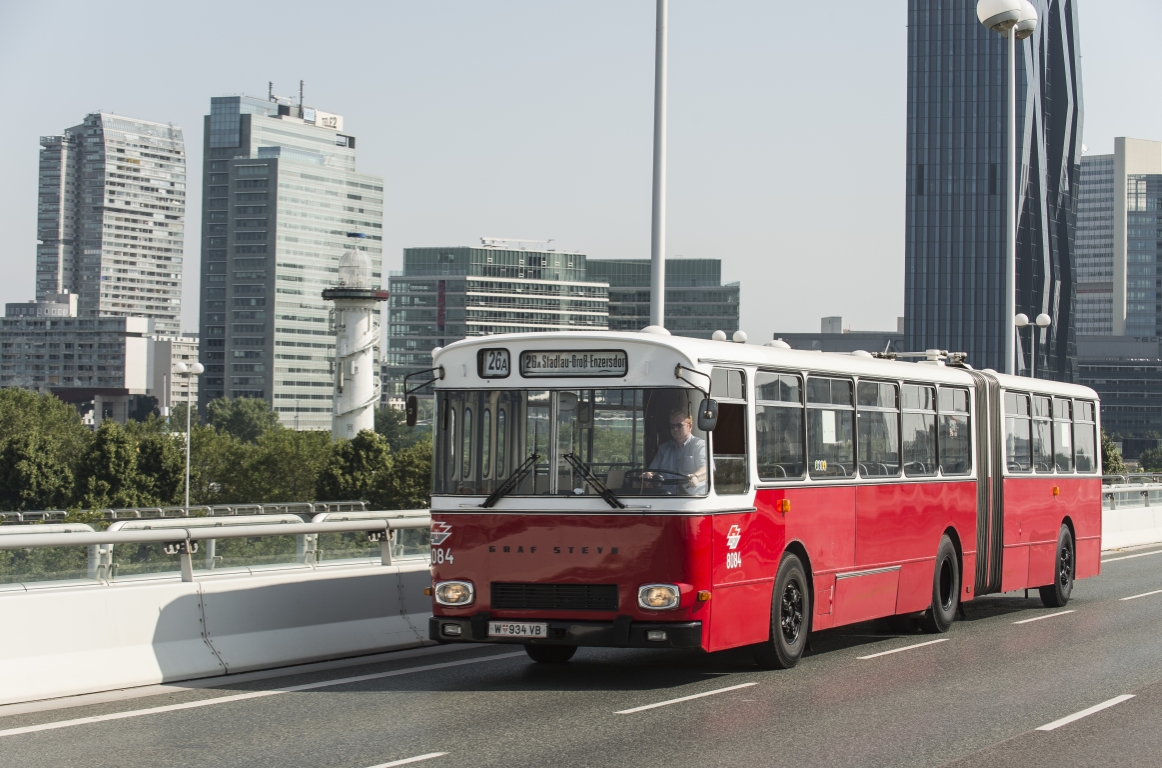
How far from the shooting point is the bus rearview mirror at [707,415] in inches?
441

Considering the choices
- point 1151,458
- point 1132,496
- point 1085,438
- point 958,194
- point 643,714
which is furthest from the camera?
point 1151,458

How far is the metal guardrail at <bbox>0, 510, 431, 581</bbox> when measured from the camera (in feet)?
36.8

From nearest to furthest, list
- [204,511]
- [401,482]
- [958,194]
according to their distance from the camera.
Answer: [204,511] < [401,482] < [958,194]

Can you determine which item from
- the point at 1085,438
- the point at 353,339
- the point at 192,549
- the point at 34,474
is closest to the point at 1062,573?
the point at 1085,438

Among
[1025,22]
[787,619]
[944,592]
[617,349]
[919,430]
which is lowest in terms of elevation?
[944,592]

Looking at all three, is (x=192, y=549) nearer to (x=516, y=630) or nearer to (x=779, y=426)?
(x=516, y=630)

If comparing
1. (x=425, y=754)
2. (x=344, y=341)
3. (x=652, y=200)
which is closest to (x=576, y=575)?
(x=425, y=754)

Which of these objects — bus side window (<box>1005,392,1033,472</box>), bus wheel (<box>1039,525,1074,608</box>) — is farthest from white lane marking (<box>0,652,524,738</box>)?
bus wheel (<box>1039,525,1074,608</box>)

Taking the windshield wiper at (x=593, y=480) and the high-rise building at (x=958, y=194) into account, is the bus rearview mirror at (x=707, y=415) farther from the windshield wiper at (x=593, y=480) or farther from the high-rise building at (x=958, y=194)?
the high-rise building at (x=958, y=194)

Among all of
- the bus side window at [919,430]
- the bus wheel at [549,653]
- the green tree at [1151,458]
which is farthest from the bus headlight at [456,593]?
the green tree at [1151,458]

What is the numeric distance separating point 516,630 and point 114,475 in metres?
86.7

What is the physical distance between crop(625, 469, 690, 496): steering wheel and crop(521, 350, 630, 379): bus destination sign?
83cm

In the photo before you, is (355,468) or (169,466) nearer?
(169,466)

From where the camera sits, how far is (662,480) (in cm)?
1157
